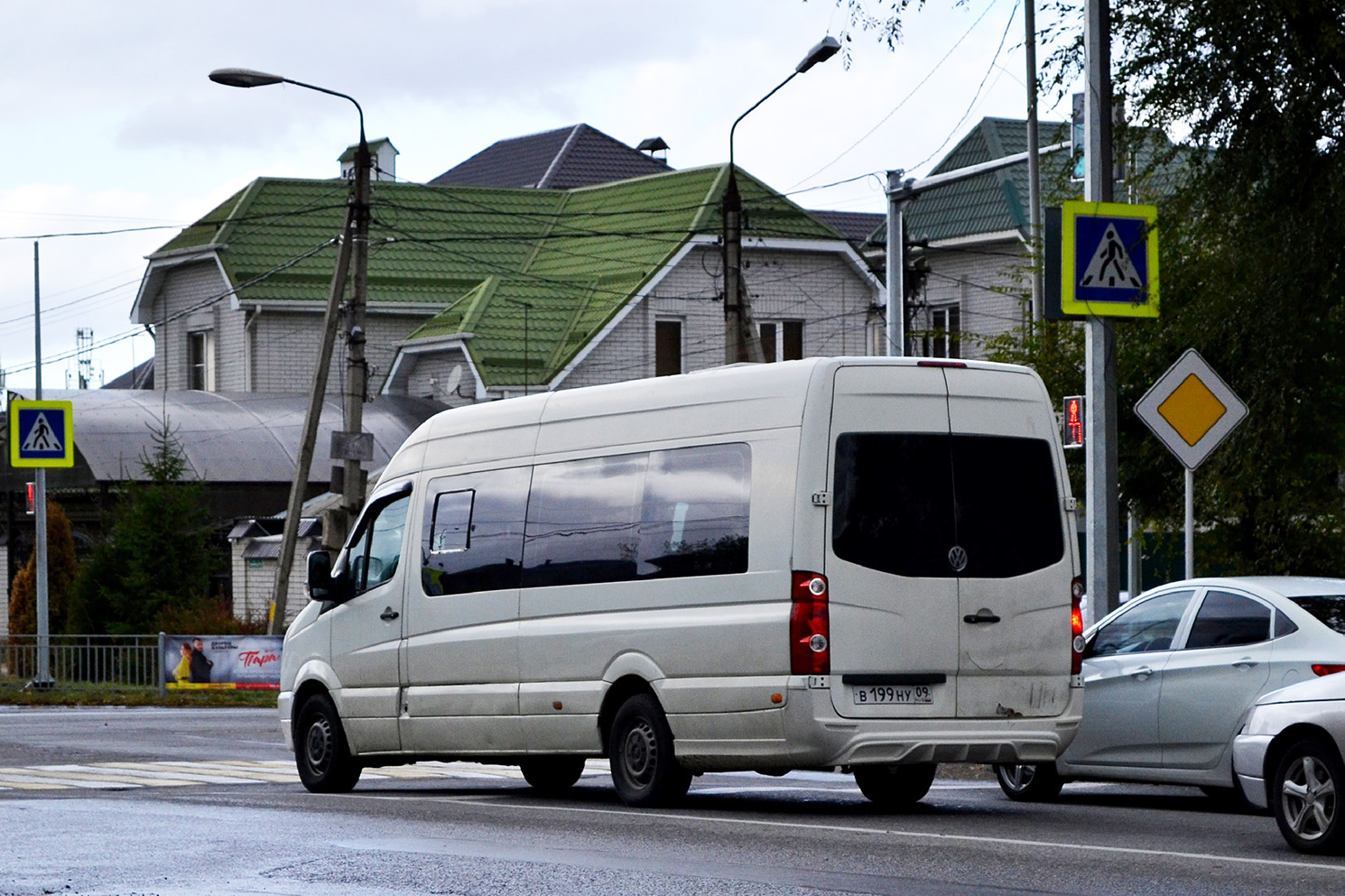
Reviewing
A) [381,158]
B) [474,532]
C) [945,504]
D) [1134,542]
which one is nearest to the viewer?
[945,504]

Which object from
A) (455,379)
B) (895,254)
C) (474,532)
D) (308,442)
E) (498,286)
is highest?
(498,286)

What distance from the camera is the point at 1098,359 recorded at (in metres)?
18.2

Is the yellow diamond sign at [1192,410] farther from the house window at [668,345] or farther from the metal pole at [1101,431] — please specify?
the house window at [668,345]

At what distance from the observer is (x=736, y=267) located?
29734 millimetres

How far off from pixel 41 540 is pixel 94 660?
2.91m

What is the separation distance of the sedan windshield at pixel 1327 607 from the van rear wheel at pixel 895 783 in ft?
8.06

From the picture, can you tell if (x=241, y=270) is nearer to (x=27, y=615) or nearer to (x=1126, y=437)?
(x=27, y=615)

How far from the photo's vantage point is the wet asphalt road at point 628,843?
30.9 ft

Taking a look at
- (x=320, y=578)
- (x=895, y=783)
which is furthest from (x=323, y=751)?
(x=895, y=783)

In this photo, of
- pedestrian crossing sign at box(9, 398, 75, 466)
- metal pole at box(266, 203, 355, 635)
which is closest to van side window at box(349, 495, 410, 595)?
metal pole at box(266, 203, 355, 635)

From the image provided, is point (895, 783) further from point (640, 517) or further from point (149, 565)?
point (149, 565)

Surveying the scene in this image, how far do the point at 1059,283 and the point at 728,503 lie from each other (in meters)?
5.58

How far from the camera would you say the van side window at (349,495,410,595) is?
15.9 m

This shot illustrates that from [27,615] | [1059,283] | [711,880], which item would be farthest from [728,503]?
[27,615]
